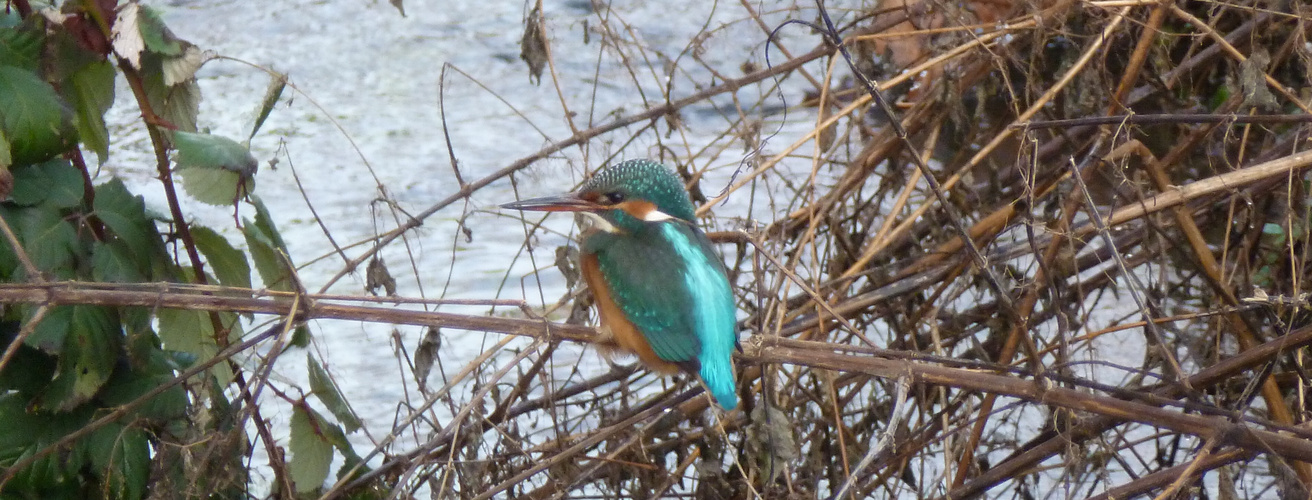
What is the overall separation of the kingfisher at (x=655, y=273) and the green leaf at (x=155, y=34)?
593 mm

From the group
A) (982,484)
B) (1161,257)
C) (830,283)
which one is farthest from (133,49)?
(1161,257)

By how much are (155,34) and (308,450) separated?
0.71 m

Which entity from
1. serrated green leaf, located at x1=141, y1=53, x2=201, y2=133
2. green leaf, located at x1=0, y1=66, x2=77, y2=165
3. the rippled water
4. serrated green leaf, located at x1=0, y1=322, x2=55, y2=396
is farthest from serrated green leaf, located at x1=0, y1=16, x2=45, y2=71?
the rippled water

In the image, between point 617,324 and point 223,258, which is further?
point 617,324

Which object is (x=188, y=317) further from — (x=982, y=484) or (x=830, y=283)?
(x=982, y=484)

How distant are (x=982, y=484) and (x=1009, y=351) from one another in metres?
0.33

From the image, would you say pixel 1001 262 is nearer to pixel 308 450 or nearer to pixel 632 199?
pixel 632 199

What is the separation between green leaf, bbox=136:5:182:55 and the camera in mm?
1610

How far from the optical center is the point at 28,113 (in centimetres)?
156

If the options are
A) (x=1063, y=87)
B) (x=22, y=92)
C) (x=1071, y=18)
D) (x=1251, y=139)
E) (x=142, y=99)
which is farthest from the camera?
(x=1251, y=139)

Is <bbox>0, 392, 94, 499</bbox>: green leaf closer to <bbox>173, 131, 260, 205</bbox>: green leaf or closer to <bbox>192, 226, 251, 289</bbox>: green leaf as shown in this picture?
<bbox>192, 226, 251, 289</bbox>: green leaf

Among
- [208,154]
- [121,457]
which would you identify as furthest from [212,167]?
[121,457]

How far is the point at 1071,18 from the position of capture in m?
2.63

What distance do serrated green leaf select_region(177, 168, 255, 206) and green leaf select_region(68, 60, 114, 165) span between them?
22 centimetres
